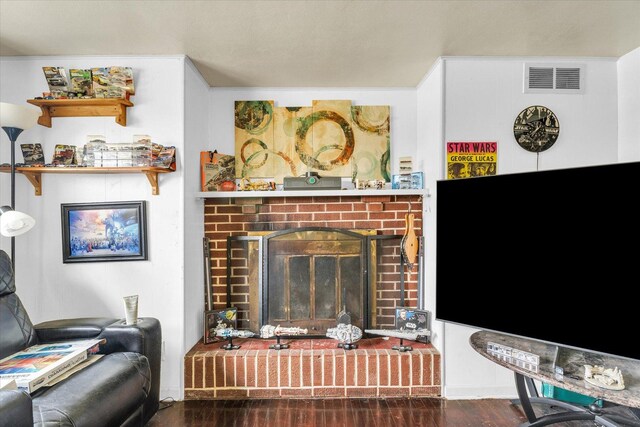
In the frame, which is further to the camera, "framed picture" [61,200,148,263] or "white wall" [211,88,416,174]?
"white wall" [211,88,416,174]

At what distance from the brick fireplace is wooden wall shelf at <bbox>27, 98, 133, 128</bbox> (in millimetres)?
931

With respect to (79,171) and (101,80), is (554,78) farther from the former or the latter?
(79,171)

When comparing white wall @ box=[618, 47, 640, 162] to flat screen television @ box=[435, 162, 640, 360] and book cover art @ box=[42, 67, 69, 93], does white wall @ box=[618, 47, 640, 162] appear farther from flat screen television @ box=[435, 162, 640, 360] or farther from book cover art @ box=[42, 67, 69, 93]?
book cover art @ box=[42, 67, 69, 93]

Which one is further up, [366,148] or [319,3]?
[319,3]

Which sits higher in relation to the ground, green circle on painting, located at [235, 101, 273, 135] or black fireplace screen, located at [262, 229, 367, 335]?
green circle on painting, located at [235, 101, 273, 135]

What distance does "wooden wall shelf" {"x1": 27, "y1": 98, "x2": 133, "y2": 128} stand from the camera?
2453 millimetres

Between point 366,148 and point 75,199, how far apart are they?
2.28m

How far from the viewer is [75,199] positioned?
101 inches

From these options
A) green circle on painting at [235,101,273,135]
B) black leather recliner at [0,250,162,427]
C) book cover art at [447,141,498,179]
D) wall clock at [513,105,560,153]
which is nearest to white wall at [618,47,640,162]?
wall clock at [513,105,560,153]

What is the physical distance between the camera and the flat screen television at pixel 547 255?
5.28 ft

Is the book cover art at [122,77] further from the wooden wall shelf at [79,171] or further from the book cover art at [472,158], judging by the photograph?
the book cover art at [472,158]

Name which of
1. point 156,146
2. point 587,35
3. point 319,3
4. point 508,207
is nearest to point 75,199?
point 156,146

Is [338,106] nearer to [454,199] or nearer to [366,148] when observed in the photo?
[366,148]

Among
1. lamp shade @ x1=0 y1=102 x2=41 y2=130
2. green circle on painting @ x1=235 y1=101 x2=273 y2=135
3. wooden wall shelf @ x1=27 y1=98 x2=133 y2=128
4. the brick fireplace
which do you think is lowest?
the brick fireplace
